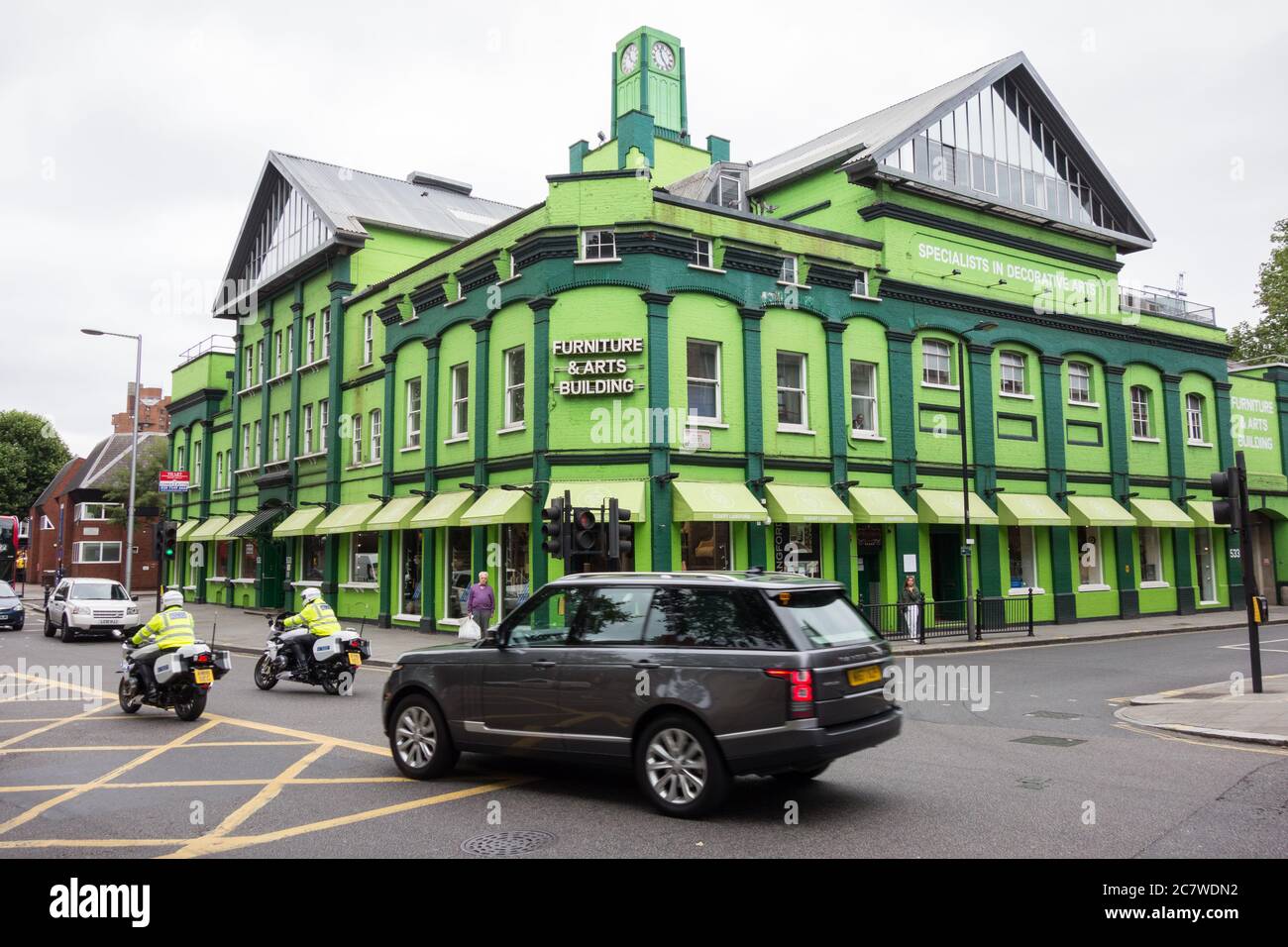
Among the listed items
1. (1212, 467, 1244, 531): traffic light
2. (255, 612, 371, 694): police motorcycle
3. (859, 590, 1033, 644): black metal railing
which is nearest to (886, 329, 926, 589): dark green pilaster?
(859, 590, 1033, 644): black metal railing

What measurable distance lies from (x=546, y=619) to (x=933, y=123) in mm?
25620

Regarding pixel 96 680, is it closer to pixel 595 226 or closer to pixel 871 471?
pixel 595 226

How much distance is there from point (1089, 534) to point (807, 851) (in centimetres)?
2787

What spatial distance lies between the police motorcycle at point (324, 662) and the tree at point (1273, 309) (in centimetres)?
4862

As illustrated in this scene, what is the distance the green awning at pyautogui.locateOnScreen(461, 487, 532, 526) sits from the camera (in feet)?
74.4

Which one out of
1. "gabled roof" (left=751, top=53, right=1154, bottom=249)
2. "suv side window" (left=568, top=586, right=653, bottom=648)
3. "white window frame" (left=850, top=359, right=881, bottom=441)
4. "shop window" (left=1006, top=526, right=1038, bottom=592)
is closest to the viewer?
"suv side window" (left=568, top=586, right=653, bottom=648)

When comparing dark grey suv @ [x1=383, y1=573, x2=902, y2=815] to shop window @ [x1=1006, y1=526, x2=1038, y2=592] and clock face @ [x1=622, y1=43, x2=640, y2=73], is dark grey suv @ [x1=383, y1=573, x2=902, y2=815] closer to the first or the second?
shop window @ [x1=1006, y1=526, x2=1038, y2=592]

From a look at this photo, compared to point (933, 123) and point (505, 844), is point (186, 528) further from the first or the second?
point (505, 844)

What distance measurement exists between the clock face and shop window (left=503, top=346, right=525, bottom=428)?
582 inches

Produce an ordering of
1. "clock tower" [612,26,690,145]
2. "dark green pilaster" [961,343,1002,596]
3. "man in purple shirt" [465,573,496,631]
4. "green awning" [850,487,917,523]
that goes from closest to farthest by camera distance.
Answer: "man in purple shirt" [465,573,496,631] → "green awning" [850,487,917,523] → "dark green pilaster" [961,343,1002,596] → "clock tower" [612,26,690,145]

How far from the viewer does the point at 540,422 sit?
75.0ft

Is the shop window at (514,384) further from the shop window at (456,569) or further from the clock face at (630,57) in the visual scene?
the clock face at (630,57)
